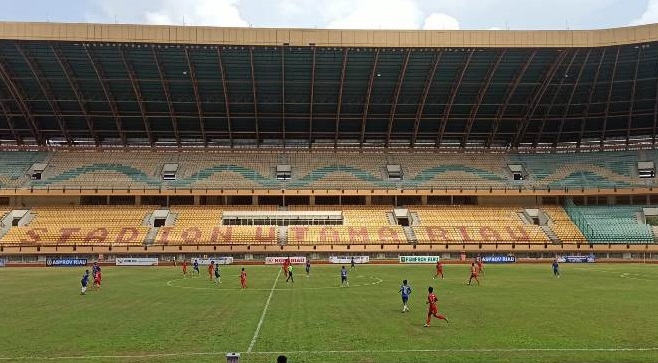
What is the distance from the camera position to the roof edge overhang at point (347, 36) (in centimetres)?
5747

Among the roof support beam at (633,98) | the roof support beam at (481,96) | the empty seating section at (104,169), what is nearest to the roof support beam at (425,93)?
the roof support beam at (481,96)

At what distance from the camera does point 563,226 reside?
69875 mm

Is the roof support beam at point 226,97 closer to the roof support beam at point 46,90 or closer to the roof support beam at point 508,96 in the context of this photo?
the roof support beam at point 46,90

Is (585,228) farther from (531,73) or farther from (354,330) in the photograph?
(354,330)

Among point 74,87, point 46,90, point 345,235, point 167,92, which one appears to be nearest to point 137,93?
point 167,92

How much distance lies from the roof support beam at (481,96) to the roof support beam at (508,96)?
2.90 metres

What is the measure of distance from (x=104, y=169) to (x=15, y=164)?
12.5 metres

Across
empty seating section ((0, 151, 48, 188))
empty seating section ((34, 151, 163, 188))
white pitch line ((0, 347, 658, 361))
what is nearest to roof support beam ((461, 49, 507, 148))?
empty seating section ((34, 151, 163, 188))

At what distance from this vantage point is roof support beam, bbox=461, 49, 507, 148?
63.8 meters

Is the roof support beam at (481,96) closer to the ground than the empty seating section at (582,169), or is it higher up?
higher up

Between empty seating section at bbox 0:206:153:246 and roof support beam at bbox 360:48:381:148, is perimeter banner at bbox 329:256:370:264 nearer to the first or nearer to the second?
roof support beam at bbox 360:48:381:148

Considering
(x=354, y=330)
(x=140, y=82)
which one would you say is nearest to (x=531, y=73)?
(x=140, y=82)

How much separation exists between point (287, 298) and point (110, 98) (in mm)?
49575

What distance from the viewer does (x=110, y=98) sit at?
69438 mm
